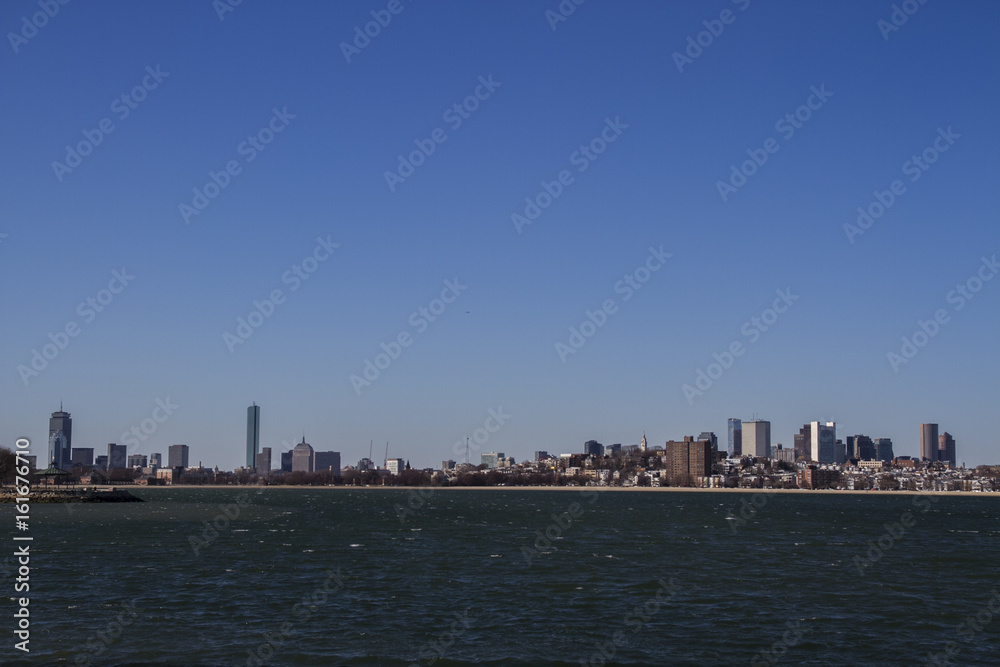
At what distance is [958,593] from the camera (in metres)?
46.4

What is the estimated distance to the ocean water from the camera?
31.2 meters

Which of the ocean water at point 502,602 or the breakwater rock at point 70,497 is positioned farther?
the breakwater rock at point 70,497

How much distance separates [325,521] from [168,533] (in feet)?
99.2

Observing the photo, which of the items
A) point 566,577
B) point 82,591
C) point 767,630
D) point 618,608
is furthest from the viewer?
point 566,577

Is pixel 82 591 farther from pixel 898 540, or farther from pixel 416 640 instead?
pixel 898 540

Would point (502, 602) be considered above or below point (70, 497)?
above

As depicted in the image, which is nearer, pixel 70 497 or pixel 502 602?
pixel 502 602

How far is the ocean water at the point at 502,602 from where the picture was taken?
3123cm

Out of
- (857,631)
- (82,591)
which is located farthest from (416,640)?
(82,591)

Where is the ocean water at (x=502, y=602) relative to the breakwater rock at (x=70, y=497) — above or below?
above

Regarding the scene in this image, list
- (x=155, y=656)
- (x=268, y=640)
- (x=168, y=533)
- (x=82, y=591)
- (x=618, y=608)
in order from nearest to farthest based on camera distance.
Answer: (x=155, y=656) → (x=268, y=640) → (x=618, y=608) → (x=82, y=591) → (x=168, y=533)

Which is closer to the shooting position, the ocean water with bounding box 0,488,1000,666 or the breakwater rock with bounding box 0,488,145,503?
the ocean water with bounding box 0,488,1000,666

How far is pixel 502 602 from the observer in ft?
135

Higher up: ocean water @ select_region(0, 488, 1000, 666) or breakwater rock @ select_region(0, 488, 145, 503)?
ocean water @ select_region(0, 488, 1000, 666)
